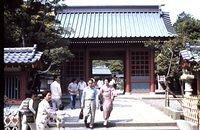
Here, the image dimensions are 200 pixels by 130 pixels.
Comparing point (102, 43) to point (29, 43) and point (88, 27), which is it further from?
point (29, 43)

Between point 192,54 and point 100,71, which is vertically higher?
point 100,71

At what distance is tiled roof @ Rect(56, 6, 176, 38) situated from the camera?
34062mm

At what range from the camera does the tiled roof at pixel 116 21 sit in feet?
112

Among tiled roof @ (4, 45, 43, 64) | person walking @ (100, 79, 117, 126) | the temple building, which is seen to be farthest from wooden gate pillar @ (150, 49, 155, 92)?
person walking @ (100, 79, 117, 126)

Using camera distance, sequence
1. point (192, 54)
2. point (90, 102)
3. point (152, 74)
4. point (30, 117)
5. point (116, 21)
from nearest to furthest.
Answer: point (30, 117)
point (90, 102)
point (192, 54)
point (152, 74)
point (116, 21)

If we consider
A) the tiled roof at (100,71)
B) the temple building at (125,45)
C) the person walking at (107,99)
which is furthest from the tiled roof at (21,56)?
the tiled roof at (100,71)

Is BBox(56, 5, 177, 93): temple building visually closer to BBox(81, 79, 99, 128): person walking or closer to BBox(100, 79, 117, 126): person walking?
A: BBox(100, 79, 117, 126): person walking

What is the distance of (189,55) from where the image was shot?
18203 mm

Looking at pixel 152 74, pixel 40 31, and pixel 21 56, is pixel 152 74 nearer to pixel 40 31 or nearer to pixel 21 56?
pixel 40 31

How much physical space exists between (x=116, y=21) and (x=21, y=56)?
21.4 meters

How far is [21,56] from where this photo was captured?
16.6 meters

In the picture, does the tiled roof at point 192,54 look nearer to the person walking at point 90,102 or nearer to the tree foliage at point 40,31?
the person walking at point 90,102

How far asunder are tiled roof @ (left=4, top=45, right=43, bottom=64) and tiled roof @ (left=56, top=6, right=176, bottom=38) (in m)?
16.5

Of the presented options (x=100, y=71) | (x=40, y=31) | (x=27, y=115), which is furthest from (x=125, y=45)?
(x=100, y=71)
